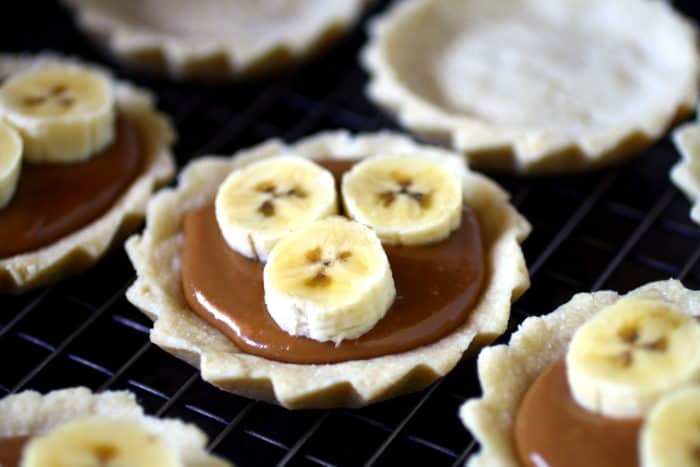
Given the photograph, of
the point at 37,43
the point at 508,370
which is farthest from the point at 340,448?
the point at 37,43

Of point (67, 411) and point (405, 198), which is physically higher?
point (405, 198)

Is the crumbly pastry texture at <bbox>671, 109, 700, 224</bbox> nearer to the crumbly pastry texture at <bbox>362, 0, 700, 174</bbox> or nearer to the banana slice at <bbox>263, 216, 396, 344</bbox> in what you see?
the crumbly pastry texture at <bbox>362, 0, 700, 174</bbox>

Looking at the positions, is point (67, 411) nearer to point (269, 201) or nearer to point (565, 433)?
point (269, 201)

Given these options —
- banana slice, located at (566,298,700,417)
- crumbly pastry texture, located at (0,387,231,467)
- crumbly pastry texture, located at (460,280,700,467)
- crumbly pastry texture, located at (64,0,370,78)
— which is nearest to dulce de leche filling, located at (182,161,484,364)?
crumbly pastry texture, located at (460,280,700,467)

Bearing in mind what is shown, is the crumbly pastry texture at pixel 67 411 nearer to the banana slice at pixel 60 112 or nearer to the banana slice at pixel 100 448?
the banana slice at pixel 100 448

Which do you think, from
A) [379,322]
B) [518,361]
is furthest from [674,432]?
[379,322]

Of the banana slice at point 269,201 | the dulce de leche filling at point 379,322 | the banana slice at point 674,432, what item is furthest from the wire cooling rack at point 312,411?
the banana slice at point 674,432
